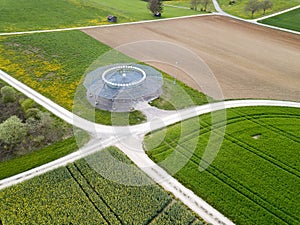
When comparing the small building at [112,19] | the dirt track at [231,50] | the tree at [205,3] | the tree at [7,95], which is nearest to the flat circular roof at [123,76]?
the dirt track at [231,50]

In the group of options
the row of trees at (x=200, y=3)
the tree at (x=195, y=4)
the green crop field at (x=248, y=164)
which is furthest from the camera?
the tree at (x=195, y=4)

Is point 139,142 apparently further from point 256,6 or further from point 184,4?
point 184,4

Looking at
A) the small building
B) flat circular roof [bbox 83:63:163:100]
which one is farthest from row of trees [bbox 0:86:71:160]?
the small building

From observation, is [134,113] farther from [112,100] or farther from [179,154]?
[179,154]

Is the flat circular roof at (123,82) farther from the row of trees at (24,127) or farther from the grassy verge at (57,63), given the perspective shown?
the row of trees at (24,127)

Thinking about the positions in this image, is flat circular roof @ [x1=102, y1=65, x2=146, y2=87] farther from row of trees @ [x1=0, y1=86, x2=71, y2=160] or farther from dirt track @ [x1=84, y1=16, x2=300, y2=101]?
row of trees @ [x1=0, y1=86, x2=71, y2=160]

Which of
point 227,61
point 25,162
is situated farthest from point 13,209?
point 227,61
